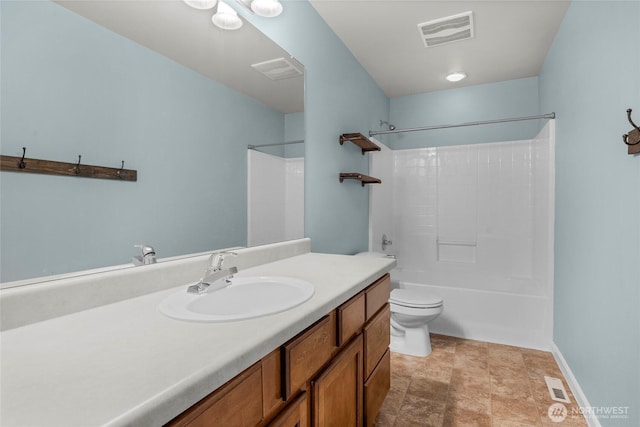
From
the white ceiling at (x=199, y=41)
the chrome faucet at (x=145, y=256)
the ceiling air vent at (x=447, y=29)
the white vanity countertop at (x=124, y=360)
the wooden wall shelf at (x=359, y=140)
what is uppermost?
the ceiling air vent at (x=447, y=29)

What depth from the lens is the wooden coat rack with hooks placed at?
29.6 inches

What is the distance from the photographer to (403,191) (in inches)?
145

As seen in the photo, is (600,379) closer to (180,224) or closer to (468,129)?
(180,224)

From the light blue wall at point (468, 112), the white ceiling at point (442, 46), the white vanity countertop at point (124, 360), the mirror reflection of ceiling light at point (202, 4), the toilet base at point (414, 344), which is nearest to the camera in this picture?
the white vanity countertop at point (124, 360)

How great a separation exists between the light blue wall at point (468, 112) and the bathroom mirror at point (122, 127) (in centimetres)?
248

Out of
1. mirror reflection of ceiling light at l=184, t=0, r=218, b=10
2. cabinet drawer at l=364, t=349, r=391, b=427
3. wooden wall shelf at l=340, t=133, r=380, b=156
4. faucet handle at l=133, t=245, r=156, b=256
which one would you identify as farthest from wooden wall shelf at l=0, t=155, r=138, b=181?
wooden wall shelf at l=340, t=133, r=380, b=156

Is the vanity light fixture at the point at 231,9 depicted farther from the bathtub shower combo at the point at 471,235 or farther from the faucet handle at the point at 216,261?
the bathtub shower combo at the point at 471,235

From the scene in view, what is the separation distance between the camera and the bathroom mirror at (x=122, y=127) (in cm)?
77

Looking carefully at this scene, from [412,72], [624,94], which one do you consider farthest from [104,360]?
[412,72]

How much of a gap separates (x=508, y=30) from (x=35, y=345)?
306 cm

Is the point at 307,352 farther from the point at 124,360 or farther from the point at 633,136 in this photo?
the point at 633,136

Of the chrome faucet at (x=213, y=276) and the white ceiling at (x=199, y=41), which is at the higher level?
the white ceiling at (x=199, y=41)

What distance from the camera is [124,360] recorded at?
587mm

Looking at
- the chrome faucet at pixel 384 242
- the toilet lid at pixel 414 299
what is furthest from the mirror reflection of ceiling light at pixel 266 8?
the chrome faucet at pixel 384 242
